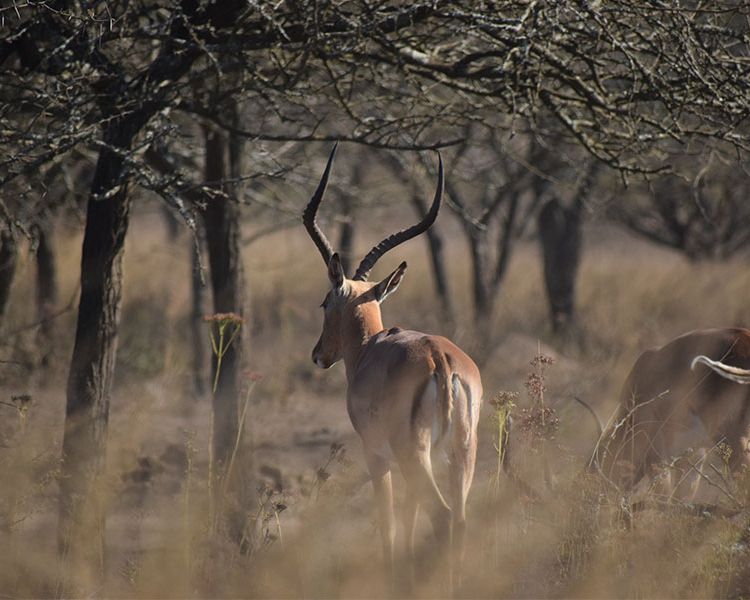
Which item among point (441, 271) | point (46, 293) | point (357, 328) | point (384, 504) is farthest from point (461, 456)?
point (441, 271)

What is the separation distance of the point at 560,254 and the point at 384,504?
9.75m

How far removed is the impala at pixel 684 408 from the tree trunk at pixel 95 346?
311cm

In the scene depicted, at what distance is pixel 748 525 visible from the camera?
6.17 meters

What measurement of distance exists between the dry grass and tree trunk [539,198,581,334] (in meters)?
0.51

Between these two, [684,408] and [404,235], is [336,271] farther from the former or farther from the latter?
[684,408]

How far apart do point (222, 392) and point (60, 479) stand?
1550 millimetres

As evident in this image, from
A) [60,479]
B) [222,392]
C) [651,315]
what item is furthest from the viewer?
[651,315]

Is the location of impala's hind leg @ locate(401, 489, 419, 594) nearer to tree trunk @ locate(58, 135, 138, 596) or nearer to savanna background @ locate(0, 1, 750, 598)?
savanna background @ locate(0, 1, 750, 598)

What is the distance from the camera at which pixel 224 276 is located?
8.23m

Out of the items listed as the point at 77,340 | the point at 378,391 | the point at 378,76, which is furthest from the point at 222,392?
the point at 378,76

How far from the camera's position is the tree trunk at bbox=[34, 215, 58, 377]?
37.3 feet

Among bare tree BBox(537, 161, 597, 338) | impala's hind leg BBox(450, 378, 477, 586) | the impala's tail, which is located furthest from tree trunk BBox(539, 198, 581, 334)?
impala's hind leg BBox(450, 378, 477, 586)

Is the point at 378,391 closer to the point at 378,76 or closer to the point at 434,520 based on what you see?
the point at 434,520

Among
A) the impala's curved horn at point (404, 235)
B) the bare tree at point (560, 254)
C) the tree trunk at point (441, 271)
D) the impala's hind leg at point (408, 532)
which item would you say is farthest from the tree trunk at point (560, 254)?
the impala's hind leg at point (408, 532)
